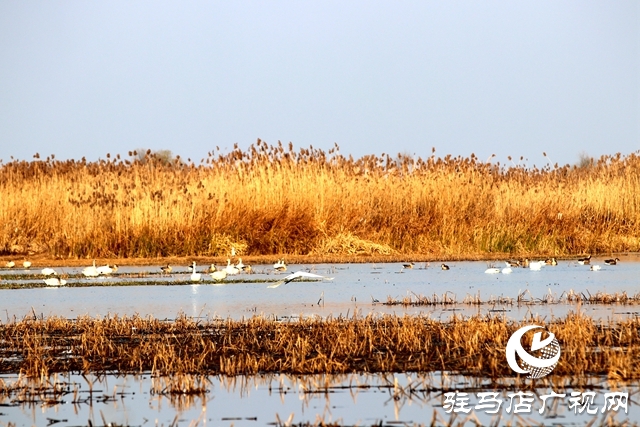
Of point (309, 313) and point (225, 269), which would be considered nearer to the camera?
point (309, 313)

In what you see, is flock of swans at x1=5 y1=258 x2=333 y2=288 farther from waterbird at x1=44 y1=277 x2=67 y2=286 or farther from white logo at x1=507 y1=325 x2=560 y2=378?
white logo at x1=507 y1=325 x2=560 y2=378

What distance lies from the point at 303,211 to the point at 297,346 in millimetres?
14038

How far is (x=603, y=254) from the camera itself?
74.1 ft

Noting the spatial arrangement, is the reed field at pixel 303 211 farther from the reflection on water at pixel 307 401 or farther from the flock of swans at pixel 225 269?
the reflection on water at pixel 307 401

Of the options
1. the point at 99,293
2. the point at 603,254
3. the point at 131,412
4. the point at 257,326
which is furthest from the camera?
the point at 603,254

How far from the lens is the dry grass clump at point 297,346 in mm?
8047

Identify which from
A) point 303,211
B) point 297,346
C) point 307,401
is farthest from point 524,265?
point 307,401

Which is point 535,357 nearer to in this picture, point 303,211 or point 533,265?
point 533,265

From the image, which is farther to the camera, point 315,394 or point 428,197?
point 428,197

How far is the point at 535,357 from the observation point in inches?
318

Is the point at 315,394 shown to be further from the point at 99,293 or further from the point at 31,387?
the point at 99,293

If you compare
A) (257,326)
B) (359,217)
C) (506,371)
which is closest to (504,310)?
(257,326)

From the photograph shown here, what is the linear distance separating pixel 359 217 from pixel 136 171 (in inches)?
205

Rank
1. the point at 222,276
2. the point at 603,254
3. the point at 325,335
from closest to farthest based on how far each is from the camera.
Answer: the point at 325,335, the point at 222,276, the point at 603,254
